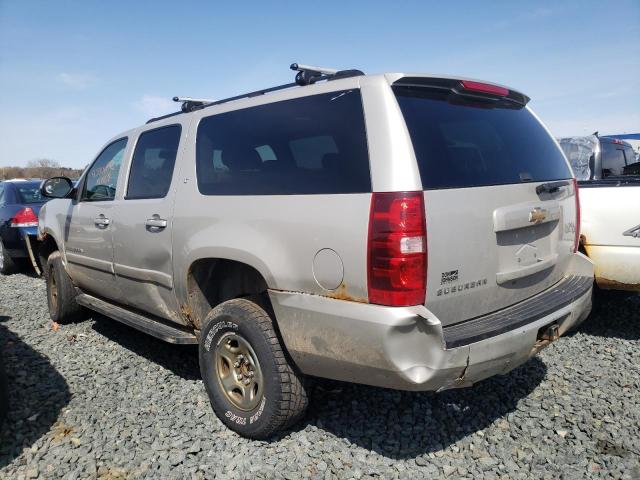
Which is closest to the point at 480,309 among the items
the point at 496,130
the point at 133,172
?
the point at 496,130

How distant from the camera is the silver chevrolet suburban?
2152 millimetres

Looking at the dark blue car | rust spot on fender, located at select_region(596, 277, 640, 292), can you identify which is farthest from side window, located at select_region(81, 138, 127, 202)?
rust spot on fender, located at select_region(596, 277, 640, 292)

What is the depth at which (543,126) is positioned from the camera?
3238mm

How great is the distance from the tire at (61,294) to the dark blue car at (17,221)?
104 inches

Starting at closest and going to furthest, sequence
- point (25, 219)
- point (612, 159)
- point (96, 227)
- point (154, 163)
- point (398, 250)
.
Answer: point (398, 250), point (154, 163), point (96, 227), point (612, 159), point (25, 219)

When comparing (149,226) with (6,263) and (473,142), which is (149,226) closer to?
(473,142)

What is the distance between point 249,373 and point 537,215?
1864 millimetres

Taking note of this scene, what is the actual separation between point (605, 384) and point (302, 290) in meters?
2.50

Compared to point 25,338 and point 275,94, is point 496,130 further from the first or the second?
point 25,338

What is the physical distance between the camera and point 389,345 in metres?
2.10

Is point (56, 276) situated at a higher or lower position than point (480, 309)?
lower

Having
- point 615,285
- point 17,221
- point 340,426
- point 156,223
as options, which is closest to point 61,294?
point 156,223

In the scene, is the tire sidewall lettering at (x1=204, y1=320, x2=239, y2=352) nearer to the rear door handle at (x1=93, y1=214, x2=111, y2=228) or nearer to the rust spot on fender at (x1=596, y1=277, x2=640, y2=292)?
the rear door handle at (x1=93, y1=214, x2=111, y2=228)

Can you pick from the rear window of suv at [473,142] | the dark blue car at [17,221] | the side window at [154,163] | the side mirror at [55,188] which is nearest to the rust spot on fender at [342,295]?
the rear window of suv at [473,142]
